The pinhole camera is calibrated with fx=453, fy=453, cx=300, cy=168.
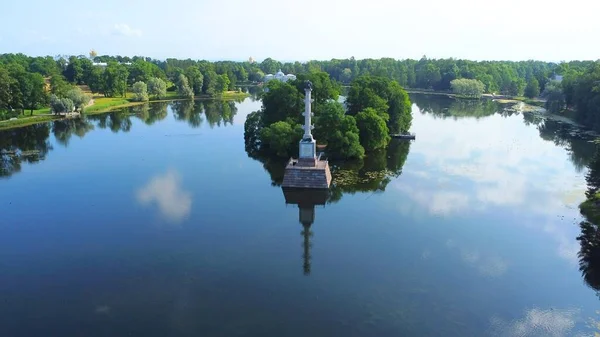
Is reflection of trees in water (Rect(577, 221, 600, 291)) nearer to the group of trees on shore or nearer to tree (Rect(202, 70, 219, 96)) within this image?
the group of trees on shore

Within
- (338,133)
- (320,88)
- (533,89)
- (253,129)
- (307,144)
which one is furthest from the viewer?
(533,89)

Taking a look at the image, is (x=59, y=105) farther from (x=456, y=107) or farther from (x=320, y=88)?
(x=456, y=107)

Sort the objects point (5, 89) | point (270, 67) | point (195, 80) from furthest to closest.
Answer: point (270, 67)
point (195, 80)
point (5, 89)

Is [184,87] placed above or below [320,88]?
below

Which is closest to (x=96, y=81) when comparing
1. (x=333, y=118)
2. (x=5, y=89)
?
(x=5, y=89)

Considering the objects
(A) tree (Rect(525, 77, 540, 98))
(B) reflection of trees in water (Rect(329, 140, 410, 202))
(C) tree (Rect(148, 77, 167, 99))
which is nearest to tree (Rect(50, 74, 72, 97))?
(C) tree (Rect(148, 77, 167, 99))

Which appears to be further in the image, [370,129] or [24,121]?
[24,121]

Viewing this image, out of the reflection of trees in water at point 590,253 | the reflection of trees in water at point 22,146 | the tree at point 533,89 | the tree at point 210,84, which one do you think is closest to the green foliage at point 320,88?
the reflection of trees in water at point 22,146
